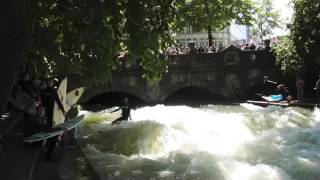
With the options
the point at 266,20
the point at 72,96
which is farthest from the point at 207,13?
the point at 266,20

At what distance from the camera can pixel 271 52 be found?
3803cm

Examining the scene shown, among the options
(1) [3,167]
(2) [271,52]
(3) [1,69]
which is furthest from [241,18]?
(2) [271,52]

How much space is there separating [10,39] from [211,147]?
1306 centimetres

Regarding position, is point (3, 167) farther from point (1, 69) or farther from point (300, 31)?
point (300, 31)

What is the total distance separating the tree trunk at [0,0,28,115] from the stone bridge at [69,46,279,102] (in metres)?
33.5

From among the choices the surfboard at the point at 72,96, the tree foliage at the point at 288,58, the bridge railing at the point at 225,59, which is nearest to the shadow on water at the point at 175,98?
the bridge railing at the point at 225,59

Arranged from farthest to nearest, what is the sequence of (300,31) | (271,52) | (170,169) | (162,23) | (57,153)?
(271,52) → (300,31) → (170,169) → (57,153) → (162,23)

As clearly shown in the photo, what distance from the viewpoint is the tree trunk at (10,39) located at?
14.8 feet

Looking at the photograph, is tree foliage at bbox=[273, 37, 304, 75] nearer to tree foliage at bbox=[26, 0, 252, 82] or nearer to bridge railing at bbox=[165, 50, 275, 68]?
bridge railing at bbox=[165, 50, 275, 68]

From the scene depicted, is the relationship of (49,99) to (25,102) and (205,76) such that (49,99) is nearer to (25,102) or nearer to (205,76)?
(25,102)

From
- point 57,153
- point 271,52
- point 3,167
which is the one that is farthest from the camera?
point 271,52

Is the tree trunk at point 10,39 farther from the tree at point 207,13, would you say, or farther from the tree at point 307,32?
the tree at point 307,32

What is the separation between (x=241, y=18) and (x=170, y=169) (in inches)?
233

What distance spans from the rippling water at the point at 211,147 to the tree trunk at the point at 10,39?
8.55 metres
